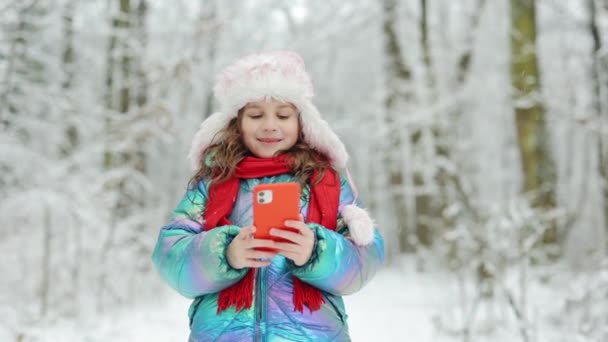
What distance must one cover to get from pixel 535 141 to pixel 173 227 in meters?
6.90

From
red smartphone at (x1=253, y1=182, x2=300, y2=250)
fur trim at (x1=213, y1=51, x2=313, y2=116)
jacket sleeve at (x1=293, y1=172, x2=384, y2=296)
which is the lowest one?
jacket sleeve at (x1=293, y1=172, x2=384, y2=296)

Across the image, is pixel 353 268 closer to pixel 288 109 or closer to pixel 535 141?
pixel 288 109

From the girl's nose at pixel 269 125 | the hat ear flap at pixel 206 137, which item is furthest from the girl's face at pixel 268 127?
the hat ear flap at pixel 206 137

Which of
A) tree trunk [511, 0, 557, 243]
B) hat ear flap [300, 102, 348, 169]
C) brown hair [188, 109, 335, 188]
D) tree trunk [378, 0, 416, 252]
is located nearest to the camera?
brown hair [188, 109, 335, 188]

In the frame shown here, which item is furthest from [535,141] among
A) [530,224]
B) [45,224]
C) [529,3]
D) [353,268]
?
[353,268]

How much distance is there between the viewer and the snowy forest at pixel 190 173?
4.83 metres

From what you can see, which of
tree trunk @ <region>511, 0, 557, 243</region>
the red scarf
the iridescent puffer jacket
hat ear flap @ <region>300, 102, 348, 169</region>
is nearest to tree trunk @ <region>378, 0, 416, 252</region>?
tree trunk @ <region>511, 0, 557, 243</region>

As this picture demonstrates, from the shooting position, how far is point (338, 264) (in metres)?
1.71

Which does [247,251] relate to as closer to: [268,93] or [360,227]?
[360,227]

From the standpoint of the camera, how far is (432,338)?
16.5 ft

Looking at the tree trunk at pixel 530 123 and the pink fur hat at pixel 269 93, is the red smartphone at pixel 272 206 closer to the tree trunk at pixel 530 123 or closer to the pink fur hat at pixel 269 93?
the pink fur hat at pixel 269 93

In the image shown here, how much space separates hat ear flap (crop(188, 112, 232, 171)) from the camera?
210 centimetres

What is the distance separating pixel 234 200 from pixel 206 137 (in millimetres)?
341

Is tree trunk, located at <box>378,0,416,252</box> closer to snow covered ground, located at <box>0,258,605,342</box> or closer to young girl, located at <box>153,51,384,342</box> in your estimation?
snow covered ground, located at <box>0,258,605,342</box>
